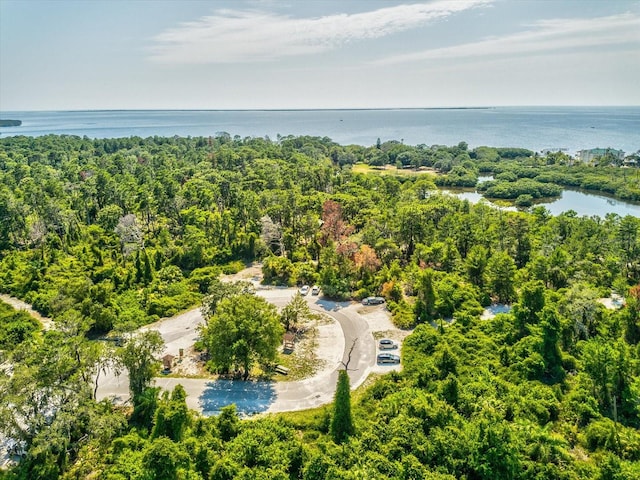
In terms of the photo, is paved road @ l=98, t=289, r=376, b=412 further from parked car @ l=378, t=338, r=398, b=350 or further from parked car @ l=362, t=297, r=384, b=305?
parked car @ l=362, t=297, r=384, b=305

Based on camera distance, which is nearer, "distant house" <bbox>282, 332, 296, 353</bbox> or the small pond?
"distant house" <bbox>282, 332, 296, 353</bbox>

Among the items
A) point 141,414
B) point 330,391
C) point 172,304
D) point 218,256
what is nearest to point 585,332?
point 330,391

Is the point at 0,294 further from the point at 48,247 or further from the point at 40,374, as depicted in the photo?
the point at 40,374

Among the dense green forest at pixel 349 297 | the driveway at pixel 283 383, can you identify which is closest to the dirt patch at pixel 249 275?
the dense green forest at pixel 349 297

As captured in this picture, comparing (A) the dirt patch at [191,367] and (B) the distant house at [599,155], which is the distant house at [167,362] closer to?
(A) the dirt patch at [191,367]

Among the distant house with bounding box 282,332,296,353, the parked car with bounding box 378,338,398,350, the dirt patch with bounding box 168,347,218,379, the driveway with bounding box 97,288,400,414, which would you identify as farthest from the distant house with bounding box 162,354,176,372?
the parked car with bounding box 378,338,398,350
